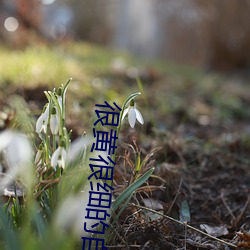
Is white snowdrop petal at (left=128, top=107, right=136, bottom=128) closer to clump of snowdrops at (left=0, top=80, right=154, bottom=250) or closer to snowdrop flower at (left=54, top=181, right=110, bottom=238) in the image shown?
clump of snowdrops at (left=0, top=80, right=154, bottom=250)

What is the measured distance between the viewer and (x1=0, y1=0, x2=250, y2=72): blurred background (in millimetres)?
6547

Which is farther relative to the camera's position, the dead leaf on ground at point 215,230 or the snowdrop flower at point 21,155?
the dead leaf on ground at point 215,230

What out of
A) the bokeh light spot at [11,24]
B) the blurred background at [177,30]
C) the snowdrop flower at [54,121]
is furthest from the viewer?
the blurred background at [177,30]

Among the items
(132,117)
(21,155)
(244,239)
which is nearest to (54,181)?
(21,155)

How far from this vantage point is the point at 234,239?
1.38 metres

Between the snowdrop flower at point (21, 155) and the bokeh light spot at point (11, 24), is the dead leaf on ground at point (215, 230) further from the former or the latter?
the bokeh light spot at point (11, 24)

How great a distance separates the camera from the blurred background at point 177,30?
655 centimetres

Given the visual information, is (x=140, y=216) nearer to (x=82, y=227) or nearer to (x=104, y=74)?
(x=82, y=227)

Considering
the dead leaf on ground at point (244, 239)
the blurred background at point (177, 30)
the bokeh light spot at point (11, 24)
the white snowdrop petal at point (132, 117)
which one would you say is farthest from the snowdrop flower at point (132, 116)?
the bokeh light spot at point (11, 24)

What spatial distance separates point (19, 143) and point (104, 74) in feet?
10.8

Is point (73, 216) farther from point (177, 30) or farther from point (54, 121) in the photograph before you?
point (177, 30)

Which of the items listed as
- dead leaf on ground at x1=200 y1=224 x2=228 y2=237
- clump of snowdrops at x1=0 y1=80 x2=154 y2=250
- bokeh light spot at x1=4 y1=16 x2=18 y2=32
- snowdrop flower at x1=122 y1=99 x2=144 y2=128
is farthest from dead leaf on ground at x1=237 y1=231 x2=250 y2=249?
bokeh light spot at x1=4 y1=16 x2=18 y2=32

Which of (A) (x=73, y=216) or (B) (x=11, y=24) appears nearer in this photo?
(A) (x=73, y=216)

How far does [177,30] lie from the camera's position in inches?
355
